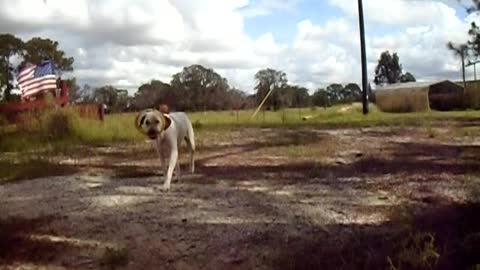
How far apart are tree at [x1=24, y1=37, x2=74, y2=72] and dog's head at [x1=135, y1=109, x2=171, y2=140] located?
35.4 metres

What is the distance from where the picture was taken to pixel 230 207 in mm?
7359

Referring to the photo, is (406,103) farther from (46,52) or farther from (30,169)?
(30,169)

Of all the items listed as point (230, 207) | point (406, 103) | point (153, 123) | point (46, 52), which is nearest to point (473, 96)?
point (406, 103)

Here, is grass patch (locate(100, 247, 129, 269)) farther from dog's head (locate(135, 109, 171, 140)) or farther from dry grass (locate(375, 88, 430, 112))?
dry grass (locate(375, 88, 430, 112))

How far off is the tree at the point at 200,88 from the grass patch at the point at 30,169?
2907 centimetres

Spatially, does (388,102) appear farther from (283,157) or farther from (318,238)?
(318,238)

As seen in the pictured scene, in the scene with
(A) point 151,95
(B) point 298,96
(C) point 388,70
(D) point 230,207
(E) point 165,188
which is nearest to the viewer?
(D) point 230,207

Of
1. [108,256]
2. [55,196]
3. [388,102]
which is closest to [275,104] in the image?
[388,102]

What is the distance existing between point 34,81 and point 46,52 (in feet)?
75.3

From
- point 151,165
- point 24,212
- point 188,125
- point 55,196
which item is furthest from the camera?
point 151,165

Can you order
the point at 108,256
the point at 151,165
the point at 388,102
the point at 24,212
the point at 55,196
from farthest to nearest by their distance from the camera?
the point at 388,102, the point at 151,165, the point at 55,196, the point at 24,212, the point at 108,256

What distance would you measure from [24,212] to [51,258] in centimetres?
201

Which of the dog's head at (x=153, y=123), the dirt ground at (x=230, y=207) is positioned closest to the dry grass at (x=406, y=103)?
the dirt ground at (x=230, y=207)

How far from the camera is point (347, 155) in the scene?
12289 millimetres
